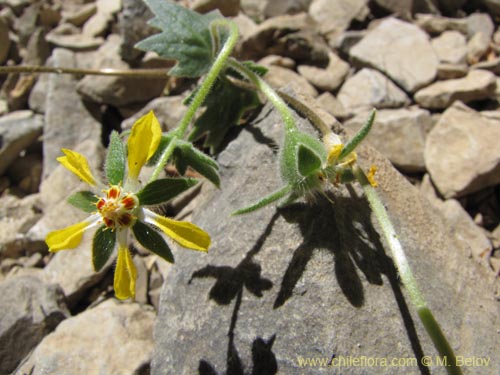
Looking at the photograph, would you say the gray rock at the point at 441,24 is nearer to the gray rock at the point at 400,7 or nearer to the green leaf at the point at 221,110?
the gray rock at the point at 400,7

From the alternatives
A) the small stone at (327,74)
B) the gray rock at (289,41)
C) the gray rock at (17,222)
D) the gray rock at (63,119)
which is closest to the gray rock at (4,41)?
the gray rock at (63,119)

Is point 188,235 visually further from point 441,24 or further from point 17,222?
point 441,24

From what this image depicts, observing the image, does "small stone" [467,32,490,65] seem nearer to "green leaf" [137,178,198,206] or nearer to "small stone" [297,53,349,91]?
"small stone" [297,53,349,91]

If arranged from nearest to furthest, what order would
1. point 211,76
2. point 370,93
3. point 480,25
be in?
point 211,76 < point 370,93 < point 480,25

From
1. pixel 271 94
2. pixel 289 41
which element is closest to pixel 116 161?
pixel 271 94

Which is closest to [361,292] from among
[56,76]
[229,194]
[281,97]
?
[229,194]

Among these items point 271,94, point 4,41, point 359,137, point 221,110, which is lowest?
point 4,41

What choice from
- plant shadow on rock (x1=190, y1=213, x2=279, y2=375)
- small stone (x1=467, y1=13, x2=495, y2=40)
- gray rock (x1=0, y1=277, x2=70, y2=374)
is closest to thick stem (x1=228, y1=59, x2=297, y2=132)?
plant shadow on rock (x1=190, y1=213, x2=279, y2=375)
